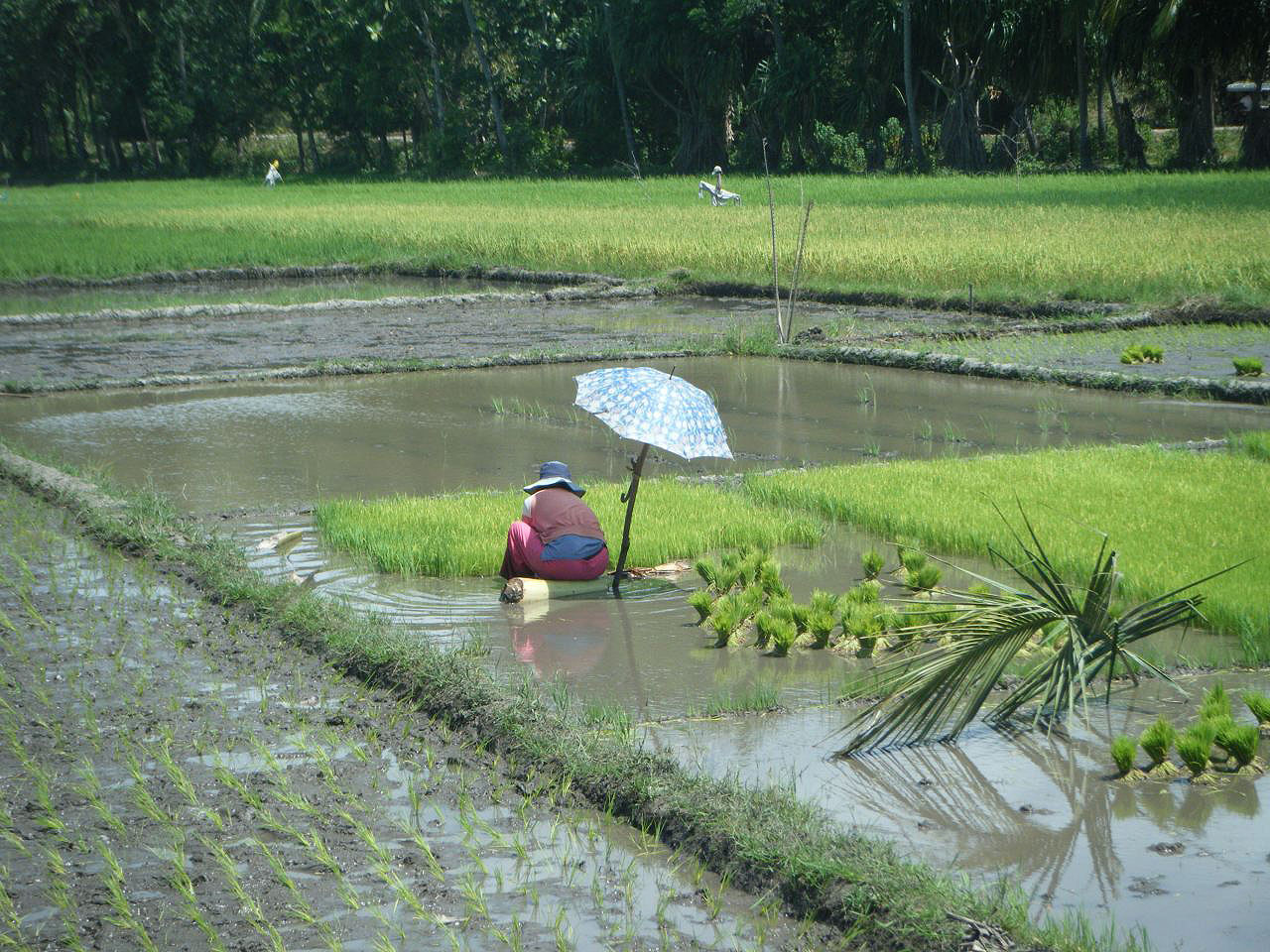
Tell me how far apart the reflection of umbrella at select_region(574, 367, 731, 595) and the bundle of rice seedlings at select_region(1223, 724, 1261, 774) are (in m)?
2.31

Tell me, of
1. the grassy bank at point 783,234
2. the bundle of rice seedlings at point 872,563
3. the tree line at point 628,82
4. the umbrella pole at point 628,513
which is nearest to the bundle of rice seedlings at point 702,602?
the umbrella pole at point 628,513

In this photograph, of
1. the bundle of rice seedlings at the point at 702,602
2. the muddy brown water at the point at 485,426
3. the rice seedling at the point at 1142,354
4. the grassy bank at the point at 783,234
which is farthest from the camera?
the grassy bank at the point at 783,234

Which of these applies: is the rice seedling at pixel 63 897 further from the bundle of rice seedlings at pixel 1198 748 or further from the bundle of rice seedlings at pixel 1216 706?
the bundle of rice seedlings at pixel 1216 706

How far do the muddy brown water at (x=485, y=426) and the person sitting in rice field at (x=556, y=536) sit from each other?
2563mm

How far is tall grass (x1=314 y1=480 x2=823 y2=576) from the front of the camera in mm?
6746

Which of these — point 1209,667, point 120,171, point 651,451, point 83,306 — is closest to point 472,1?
point 120,171

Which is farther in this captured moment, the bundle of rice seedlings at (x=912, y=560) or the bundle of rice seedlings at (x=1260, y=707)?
the bundle of rice seedlings at (x=912, y=560)

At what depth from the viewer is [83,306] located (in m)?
19.5

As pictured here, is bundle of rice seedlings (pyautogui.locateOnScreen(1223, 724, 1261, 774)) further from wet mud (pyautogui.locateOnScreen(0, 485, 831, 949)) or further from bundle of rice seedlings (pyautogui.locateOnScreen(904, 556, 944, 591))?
bundle of rice seedlings (pyautogui.locateOnScreen(904, 556, 944, 591))

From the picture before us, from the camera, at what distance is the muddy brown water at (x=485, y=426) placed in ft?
30.7

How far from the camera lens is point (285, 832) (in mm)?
3873

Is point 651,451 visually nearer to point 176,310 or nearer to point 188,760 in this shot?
point 188,760

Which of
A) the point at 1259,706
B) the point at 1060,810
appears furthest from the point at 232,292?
the point at 1060,810

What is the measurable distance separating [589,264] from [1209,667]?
17.8 m
